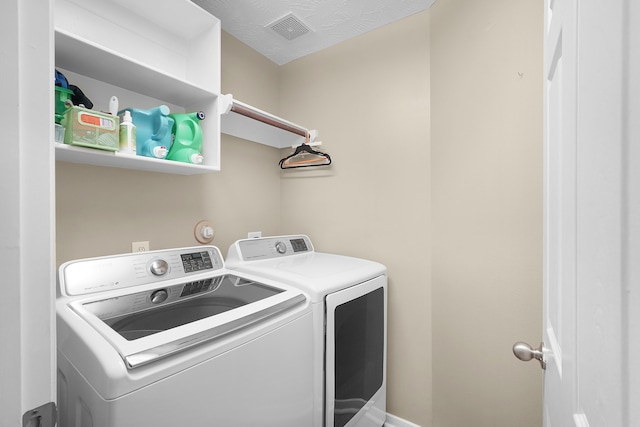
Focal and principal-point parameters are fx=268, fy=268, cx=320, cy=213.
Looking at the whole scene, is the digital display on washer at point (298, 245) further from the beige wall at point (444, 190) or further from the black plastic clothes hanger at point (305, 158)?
the black plastic clothes hanger at point (305, 158)

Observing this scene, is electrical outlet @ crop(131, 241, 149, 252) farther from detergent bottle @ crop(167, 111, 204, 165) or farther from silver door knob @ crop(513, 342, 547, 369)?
silver door knob @ crop(513, 342, 547, 369)

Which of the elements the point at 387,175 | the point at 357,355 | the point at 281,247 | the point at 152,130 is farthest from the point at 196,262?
the point at 387,175

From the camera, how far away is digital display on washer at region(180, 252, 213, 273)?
1367 mm

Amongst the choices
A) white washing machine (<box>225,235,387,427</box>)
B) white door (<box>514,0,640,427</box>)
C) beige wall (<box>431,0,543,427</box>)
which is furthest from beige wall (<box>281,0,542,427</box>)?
white door (<box>514,0,640,427</box>)

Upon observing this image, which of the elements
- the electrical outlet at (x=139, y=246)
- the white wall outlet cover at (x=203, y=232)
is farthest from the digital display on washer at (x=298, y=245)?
the electrical outlet at (x=139, y=246)

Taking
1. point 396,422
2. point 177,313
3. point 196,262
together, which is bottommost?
point 396,422

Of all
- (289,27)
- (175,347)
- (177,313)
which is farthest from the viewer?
(289,27)

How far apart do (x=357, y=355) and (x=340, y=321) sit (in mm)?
310

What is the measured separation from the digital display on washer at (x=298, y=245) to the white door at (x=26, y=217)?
1.55 metres

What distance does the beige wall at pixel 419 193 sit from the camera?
127cm

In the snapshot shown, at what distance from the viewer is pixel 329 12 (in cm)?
168

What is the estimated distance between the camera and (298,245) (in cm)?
199

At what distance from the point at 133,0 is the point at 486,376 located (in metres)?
2.58

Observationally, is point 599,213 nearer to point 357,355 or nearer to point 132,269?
point 357,355
